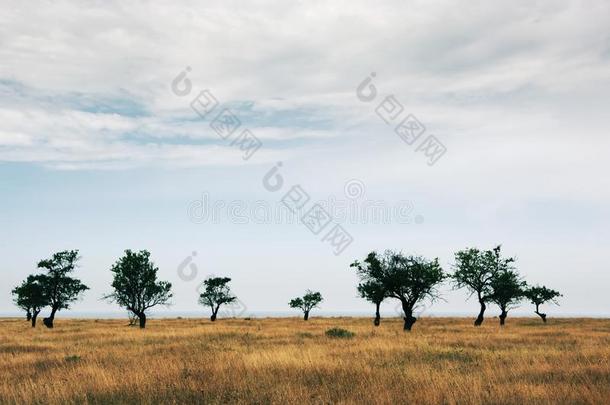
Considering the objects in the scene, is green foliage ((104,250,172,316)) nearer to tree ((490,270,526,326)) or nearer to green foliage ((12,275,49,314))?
green foliage ((12,275,49,314))

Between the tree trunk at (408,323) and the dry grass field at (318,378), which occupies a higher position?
the dry grass field at (318,378)

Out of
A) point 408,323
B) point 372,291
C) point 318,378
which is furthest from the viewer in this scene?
point 372,291

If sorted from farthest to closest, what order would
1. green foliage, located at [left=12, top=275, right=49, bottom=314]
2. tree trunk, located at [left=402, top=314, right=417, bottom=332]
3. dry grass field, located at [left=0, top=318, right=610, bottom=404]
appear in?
green foliage, located at [left=12, top=275, right=49, bottom=314] → tree trunk, located at [left=402, top=314, right=417, bottom=332] → dry grass field, located at [left=0, top=318, right=610, bottom=404]

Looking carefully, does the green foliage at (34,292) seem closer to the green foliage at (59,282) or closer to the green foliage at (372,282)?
the green foliage at (59,282)

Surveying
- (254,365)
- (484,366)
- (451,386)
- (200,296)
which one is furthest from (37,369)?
(200,296)

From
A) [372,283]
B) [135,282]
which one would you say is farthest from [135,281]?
[372,283]

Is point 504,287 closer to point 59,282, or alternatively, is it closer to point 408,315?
point 408,315

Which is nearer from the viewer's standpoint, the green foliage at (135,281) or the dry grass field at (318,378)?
the dry grass field at (318,378)

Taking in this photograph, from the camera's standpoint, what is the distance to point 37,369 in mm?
15602

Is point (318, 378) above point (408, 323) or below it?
above

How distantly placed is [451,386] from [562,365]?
630cm

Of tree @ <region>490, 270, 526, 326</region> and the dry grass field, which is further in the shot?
tree @ <region>490, 270, 526, 326</region>

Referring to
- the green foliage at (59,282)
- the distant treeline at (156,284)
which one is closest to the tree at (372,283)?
the distant treeline at (156,284)

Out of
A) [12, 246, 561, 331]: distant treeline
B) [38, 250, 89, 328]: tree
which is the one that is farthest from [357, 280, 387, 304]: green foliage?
[38, 250, 89, 328]: tree
